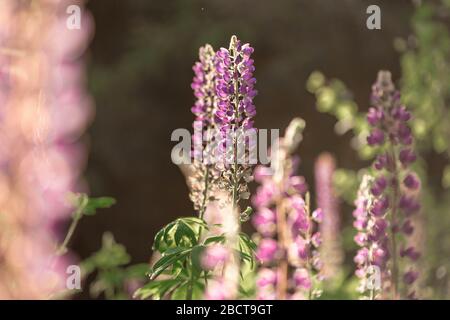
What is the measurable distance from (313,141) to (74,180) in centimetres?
522

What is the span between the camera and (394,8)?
6.18 metres

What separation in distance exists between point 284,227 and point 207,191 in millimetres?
250

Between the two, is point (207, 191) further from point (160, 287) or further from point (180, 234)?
point (160, 287)

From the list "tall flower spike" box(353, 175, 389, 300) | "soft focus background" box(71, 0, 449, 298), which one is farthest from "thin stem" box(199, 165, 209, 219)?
"soft focus background" box(71, 0, 449, 298)

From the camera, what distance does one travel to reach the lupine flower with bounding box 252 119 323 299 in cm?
162

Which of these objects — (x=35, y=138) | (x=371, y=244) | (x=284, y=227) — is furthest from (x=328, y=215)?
(x=35, y=138)

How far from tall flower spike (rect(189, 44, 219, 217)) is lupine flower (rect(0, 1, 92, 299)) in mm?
879

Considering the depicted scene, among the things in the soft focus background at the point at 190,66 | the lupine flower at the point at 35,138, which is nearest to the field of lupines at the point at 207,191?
the lupine flower at the point at 35,138

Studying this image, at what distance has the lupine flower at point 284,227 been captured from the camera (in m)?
1.62

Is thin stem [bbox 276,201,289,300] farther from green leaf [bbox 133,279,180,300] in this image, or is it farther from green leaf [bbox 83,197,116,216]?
green leaf [bbox 83,197,116,216]

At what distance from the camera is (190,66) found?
19.6 ft

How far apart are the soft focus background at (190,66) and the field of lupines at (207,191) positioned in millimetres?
2027

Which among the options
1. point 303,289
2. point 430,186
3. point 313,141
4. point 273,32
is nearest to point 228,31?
point 273,32
